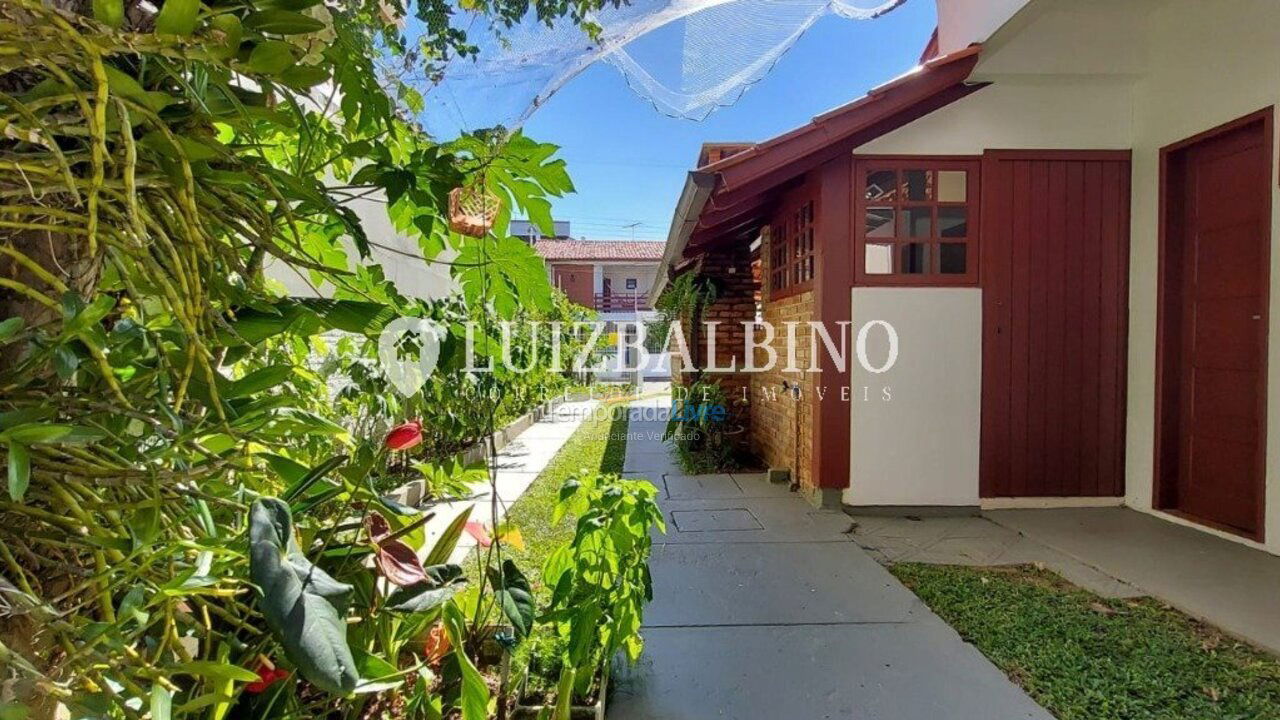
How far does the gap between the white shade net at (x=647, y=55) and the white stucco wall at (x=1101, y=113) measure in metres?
1.56

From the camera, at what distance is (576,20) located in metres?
2.29

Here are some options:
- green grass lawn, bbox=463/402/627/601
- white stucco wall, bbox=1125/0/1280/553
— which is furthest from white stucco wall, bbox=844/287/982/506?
green grass lawn, bbox=463/402/627/601

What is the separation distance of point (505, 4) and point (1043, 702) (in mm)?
3332

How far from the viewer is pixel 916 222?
4.81 metres

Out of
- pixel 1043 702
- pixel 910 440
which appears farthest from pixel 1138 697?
pixel 910 440

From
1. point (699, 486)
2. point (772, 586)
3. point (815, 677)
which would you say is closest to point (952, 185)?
point (699, 486)

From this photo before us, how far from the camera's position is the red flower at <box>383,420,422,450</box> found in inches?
50.0

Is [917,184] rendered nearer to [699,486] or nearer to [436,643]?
[699,486]

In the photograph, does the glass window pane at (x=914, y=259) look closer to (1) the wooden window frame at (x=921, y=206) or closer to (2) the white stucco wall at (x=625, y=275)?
(1) the wooden window frame at (x=921, y=206)

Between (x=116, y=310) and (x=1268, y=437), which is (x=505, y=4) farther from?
(x=1268, y=437)

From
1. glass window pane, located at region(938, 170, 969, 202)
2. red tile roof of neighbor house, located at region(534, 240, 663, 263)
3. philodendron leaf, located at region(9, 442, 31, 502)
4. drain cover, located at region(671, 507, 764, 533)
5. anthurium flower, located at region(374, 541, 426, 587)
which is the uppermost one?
red tile roof of neighbor house, located at region(534, 240, 663, 263)

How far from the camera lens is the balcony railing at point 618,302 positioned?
105 ft

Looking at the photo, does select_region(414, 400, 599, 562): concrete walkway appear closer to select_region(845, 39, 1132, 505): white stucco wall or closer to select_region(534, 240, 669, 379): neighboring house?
select_region(845, 39, 1132, 505): white stucco wall

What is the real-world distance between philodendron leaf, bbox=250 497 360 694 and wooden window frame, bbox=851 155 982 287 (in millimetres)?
4526
